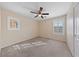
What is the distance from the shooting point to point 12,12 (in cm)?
571

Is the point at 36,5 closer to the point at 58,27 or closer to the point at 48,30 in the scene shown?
the point at 58,27

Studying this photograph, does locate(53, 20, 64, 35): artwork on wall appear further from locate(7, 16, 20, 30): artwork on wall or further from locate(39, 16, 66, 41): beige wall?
locate(7, 16, 20, 30): artwork on wall

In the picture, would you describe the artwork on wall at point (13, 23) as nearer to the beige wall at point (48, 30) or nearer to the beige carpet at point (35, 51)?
the beige carpet at point (35, 51)

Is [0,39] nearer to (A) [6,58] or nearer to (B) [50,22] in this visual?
(A) [6,58]

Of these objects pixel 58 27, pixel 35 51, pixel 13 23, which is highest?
pixel 13 23

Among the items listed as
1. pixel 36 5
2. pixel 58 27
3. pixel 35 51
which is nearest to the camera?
pixel 35 51

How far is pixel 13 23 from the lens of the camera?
6.12 meters

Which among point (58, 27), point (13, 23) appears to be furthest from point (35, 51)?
point (58, 27)

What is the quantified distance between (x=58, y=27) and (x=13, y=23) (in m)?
3.28

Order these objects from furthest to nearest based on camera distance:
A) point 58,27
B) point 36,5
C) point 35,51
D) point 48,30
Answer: point 48,30 → point 58,27 → point 36,5 → point 35,51

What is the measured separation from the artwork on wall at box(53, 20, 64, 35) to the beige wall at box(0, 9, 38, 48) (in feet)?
5.69

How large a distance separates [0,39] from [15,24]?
179cm

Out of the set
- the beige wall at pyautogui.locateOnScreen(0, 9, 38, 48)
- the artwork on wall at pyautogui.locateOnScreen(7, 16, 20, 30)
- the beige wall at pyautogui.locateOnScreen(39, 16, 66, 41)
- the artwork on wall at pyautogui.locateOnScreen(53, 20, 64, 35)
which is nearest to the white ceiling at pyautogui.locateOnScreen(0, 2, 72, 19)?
the beige wall at pyautogui.locateOnScreen(0, 9, 38, 48)

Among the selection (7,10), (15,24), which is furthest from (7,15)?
(15,24)
